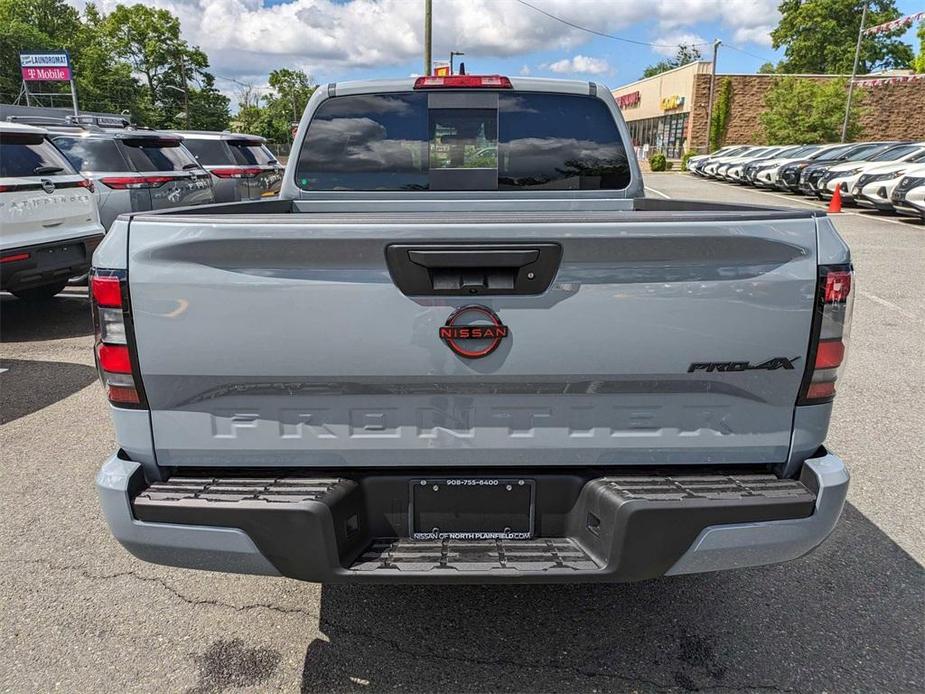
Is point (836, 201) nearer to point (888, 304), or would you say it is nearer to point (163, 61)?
point (888, 304)

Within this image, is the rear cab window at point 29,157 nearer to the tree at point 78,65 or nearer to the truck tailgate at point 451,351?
the truck tailgate at point 451,351

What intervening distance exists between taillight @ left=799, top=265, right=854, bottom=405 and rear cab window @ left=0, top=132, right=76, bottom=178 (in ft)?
24.1

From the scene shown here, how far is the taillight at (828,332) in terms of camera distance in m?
2.04

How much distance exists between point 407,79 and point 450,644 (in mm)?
2816

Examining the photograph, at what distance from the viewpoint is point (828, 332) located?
6.83 feet

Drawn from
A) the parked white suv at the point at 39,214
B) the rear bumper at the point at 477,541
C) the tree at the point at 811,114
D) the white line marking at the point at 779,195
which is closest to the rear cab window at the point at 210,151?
the parked white suv at the point at 39,214

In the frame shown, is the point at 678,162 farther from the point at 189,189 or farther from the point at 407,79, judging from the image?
the point at 407,79

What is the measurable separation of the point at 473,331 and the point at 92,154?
9.38 metres

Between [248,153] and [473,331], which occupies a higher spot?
[248,153]

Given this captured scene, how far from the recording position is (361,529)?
86.3 inches

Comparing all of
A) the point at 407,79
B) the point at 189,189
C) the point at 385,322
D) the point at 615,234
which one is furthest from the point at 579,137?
the point at 189,189

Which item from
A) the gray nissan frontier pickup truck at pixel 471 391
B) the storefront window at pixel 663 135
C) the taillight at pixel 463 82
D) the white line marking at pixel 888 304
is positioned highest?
the storefront window at pixel 663 135

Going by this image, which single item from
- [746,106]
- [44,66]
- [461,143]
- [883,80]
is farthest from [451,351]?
[44,66]

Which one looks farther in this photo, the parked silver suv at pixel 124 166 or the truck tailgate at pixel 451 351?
the parked silver suv at pixel 124 166
